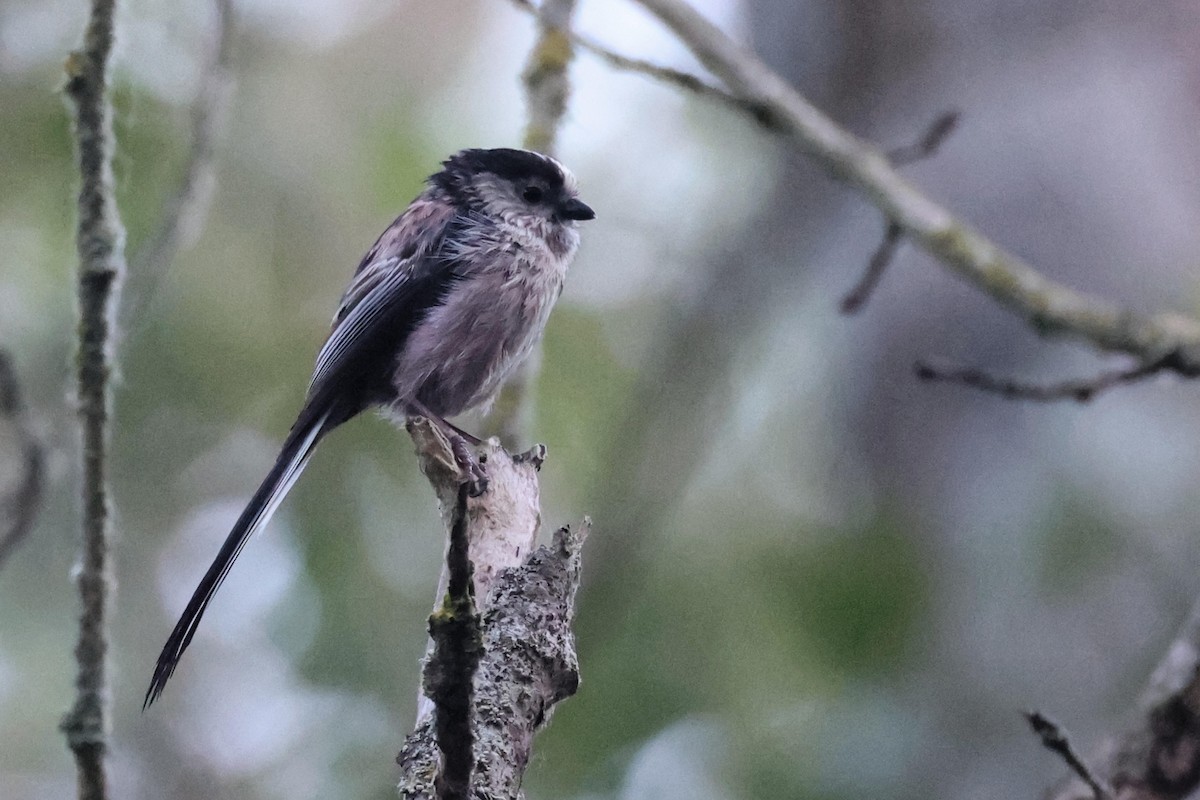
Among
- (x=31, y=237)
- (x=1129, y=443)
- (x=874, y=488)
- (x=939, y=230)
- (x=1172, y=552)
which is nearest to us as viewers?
(x=939, y=230)

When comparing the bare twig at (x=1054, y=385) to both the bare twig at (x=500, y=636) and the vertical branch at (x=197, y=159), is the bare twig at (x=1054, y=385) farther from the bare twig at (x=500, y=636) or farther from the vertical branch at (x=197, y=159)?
the vertical branch at (x=197, y=159)

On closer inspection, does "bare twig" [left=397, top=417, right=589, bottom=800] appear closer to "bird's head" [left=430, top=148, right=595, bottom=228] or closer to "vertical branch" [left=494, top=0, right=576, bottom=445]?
"vertical branch" [left=494, top=0, right=576, bottom=445]

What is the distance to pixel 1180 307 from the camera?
4219 mm

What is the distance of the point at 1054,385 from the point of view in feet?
9.22

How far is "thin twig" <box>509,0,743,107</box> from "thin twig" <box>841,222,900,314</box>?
0.46 metres

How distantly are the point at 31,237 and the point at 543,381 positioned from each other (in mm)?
2165

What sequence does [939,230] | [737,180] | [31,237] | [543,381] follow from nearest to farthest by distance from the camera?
[939,230] → [31,237] → [543,381] → [737,180]

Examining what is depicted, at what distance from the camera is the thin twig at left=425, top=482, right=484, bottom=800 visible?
178cm

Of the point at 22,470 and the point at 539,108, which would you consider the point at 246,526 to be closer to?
the point at 22,470

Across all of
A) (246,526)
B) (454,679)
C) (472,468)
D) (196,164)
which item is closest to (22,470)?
(246,526)

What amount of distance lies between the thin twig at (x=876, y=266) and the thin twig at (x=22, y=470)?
77.6 inches

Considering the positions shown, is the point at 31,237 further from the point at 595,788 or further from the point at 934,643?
the point at 934,643

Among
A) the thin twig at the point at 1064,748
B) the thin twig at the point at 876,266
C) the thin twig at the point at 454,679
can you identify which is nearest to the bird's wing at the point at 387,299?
the thin twig at the point at 876,266

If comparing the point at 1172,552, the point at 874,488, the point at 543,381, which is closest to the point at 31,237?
the point at 543,381
